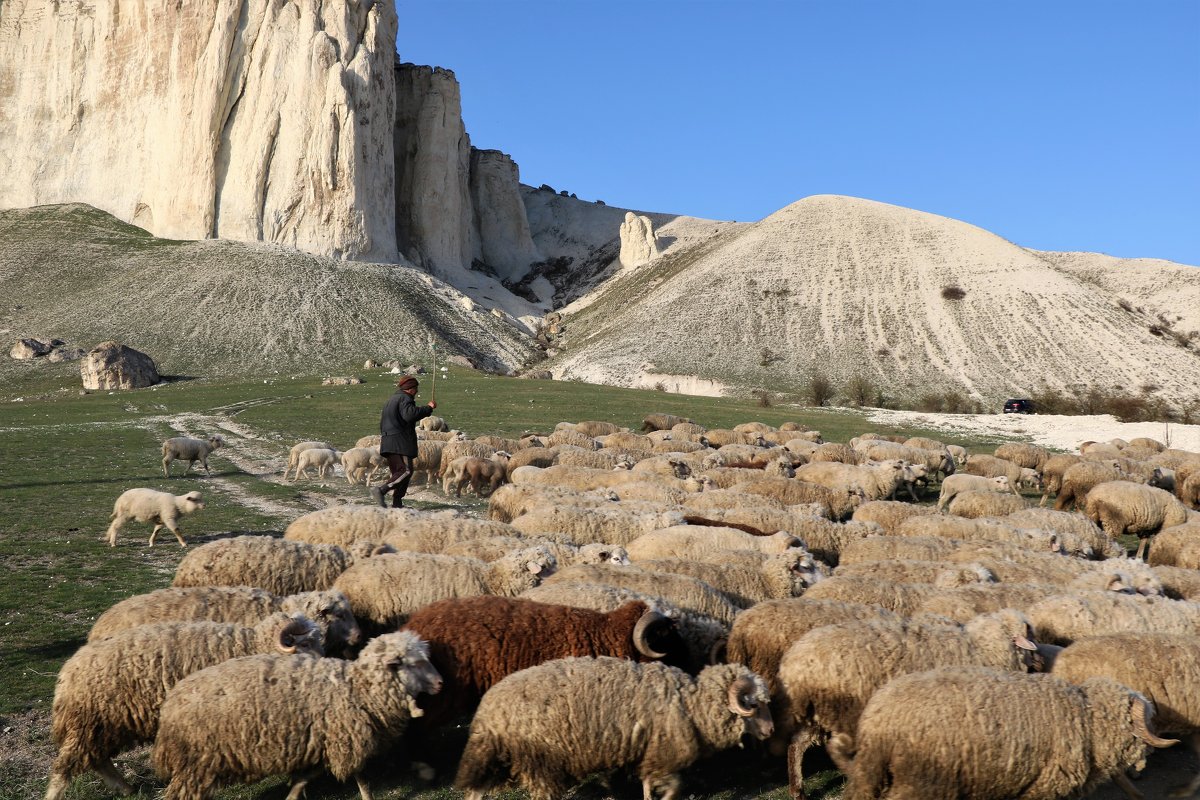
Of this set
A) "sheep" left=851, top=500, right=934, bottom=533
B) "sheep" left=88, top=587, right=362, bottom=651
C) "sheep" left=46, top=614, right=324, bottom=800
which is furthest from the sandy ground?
"sheep" left=46, top=614, right=324, bottom=800

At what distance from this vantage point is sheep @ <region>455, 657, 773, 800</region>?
6129 mm

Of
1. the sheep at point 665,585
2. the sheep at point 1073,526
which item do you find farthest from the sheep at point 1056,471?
the sheep at point 665,585

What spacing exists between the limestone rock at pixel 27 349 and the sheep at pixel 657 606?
57.4m

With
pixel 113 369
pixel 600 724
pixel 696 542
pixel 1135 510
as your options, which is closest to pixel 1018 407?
pixel 1135 510

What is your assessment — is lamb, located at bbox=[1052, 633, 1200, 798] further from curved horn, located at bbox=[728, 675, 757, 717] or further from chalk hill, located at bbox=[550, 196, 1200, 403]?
chalk hill, located at bbox=[550, 196, 1200, 403]

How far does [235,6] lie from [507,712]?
85.3m

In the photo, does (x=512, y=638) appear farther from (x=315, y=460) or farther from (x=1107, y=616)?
(x=315, y=460)

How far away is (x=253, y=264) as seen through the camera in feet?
231

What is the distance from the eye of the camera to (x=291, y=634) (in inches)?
278

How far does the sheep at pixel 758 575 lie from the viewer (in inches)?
377

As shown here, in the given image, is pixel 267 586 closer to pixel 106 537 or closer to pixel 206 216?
pixel 106 537

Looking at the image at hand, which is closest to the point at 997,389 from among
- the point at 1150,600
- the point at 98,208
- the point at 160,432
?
the point at 160,432

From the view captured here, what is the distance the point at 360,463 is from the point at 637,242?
8333cm

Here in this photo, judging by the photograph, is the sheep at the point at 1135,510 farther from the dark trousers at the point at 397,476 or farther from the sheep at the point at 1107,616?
the dark trousers at the point at 397,476
